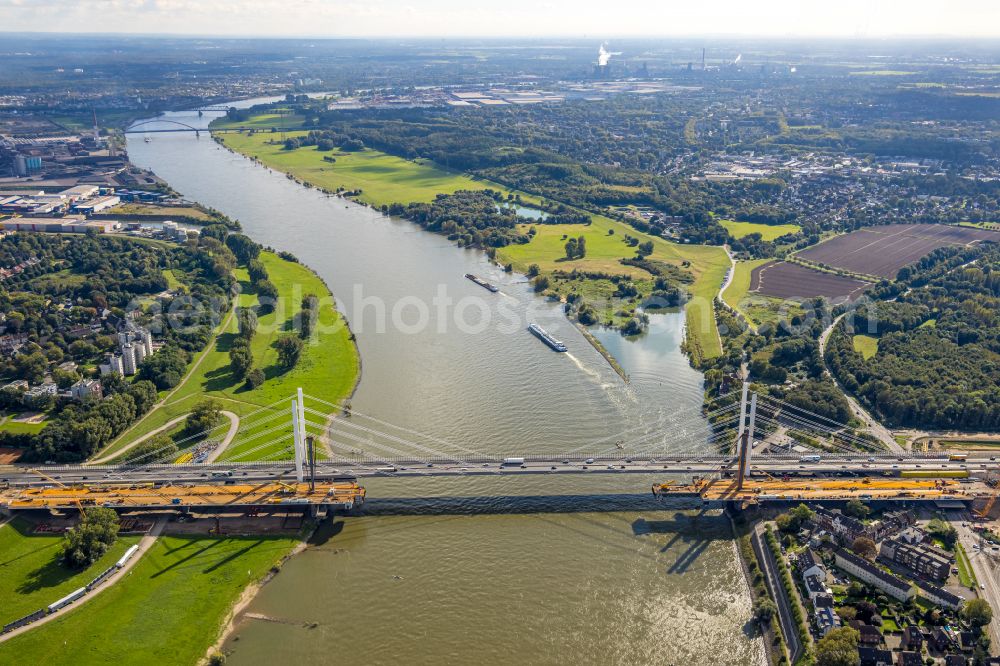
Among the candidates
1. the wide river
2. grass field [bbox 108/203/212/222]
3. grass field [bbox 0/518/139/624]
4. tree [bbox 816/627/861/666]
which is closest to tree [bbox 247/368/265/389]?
A: the wide river

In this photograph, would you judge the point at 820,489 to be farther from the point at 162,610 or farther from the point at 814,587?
the point at 162,610

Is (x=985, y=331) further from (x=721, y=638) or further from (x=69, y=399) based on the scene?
(x=69, y=399)

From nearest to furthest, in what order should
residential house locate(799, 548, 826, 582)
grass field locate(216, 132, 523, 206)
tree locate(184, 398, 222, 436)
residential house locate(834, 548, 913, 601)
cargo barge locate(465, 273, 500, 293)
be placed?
residential house locate(834, 548, 913, 601) < residential house locate(799, 548, 826, 582) < tree locate(184, 398, 222, 436) < cargo barge locate(465, 273, 500, 293) < grass field locate(216, 132, 523, 206)

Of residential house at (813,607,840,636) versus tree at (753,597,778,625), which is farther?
tree at (753,597,778,625)

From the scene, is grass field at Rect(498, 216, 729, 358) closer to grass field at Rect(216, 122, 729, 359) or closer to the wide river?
grass field at Rect(216, 122, 729, 359)

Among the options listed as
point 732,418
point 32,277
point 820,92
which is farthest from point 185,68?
point 732,418

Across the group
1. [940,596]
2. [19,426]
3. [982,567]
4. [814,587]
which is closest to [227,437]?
[19,426]

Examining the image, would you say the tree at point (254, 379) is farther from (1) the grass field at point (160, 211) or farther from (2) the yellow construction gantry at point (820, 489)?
(1) the grass field at point (160, 211)
